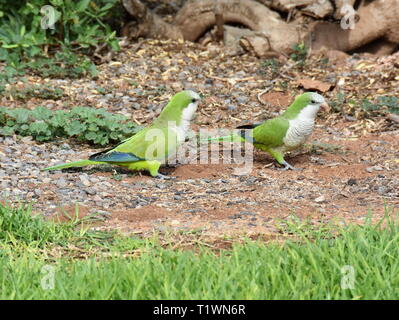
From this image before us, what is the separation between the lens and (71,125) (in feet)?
21.1

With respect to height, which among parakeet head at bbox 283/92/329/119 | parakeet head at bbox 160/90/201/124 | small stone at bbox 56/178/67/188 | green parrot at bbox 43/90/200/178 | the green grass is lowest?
the green grass

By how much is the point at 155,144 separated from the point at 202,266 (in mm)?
2044

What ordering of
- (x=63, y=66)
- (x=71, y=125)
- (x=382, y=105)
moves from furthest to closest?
(x=63, y=66)
(x=382, y=105)
(x=71, y=125)

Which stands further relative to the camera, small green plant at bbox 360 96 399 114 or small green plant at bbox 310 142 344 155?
small green plant at bbox 360 96 399 114

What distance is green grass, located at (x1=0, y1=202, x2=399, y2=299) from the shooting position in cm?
351

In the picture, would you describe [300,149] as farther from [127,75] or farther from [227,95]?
[127,75]

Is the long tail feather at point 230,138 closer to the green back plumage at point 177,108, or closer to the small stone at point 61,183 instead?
the green back plumage at point 177,108

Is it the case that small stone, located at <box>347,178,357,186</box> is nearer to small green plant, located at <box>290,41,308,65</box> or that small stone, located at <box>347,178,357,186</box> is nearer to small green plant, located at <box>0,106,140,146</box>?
small green plant, located at <box>0,106,140,146</box>

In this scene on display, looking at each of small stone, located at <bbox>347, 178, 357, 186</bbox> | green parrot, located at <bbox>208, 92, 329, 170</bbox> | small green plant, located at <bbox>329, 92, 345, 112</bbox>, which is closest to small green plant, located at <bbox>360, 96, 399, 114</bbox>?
small green plant, located at <bbox>329, 92, 345, 112</bbox>

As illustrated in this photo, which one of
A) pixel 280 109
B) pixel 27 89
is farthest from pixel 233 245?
pixel 27 89

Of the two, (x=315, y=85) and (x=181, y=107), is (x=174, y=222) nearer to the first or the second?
(x=181, y=107)

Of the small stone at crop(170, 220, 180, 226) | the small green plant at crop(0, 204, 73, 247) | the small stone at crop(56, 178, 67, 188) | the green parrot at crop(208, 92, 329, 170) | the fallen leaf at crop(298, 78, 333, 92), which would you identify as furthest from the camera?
the fallen leaf at crop(298, 78, 333, 92)

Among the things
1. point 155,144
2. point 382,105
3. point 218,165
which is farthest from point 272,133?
point 382,105

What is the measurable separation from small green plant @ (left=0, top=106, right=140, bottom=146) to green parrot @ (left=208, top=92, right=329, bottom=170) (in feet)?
2.96
